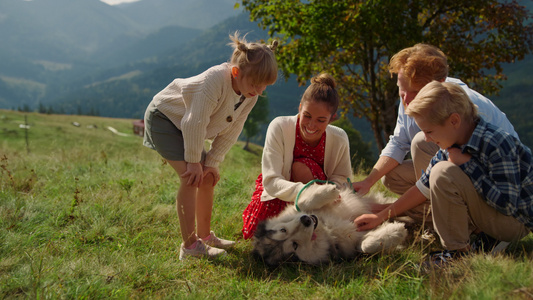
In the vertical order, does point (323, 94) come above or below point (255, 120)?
above

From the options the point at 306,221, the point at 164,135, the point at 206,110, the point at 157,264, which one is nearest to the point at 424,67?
the point at 306,221

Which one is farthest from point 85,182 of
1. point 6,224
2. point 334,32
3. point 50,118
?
point 50,118

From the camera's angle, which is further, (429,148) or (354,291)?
(429,148)

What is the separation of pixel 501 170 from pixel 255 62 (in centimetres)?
175

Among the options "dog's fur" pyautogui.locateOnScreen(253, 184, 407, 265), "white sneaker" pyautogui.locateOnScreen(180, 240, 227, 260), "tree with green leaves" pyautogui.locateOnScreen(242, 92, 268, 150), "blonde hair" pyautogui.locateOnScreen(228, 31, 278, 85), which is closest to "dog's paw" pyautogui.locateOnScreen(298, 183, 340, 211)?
"dog's fur" pyautogui.locateOnScreen(253, 184, 407, 265)

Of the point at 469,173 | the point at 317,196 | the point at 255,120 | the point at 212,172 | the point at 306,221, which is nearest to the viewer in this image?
the point at 469,173

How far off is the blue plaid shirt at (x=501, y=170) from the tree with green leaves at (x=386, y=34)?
6.61 meters

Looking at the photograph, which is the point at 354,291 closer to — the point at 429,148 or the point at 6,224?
the point at 429,148

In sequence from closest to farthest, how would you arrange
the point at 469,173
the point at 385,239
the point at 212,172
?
the point at 469,173 < the point at 385,239 < the point at 212,172

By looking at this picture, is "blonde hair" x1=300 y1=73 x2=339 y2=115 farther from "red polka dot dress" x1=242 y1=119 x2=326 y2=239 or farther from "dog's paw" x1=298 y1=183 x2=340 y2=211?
"dog's paw" x1=298 y1=183 x2=340 y2=211

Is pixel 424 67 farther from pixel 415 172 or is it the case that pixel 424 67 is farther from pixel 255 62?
pixel 255 62

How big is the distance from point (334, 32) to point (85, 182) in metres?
6.74

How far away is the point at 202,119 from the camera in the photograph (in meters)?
2.63

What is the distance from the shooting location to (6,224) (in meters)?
3.15
